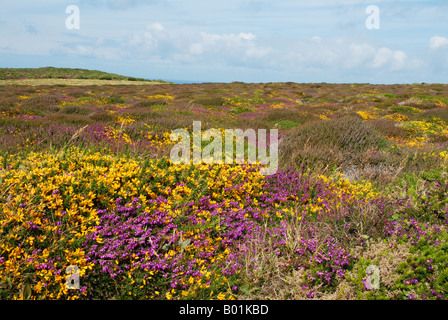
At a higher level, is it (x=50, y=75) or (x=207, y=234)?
(x=50, y=75)

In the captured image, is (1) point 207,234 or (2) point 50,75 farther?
(2) point 50,75

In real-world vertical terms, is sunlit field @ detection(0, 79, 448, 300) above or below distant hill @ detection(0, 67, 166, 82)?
below

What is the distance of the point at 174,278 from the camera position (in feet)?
9.90

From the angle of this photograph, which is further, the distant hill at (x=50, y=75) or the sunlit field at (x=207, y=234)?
the distant hill at (x=50, y=75)

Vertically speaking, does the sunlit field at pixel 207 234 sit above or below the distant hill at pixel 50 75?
below

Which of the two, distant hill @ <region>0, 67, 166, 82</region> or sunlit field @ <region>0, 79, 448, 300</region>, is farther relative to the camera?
distant hill @ <region>0, 67, 166, 82</region>

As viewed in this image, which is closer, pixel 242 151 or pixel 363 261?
pixel 363 261
